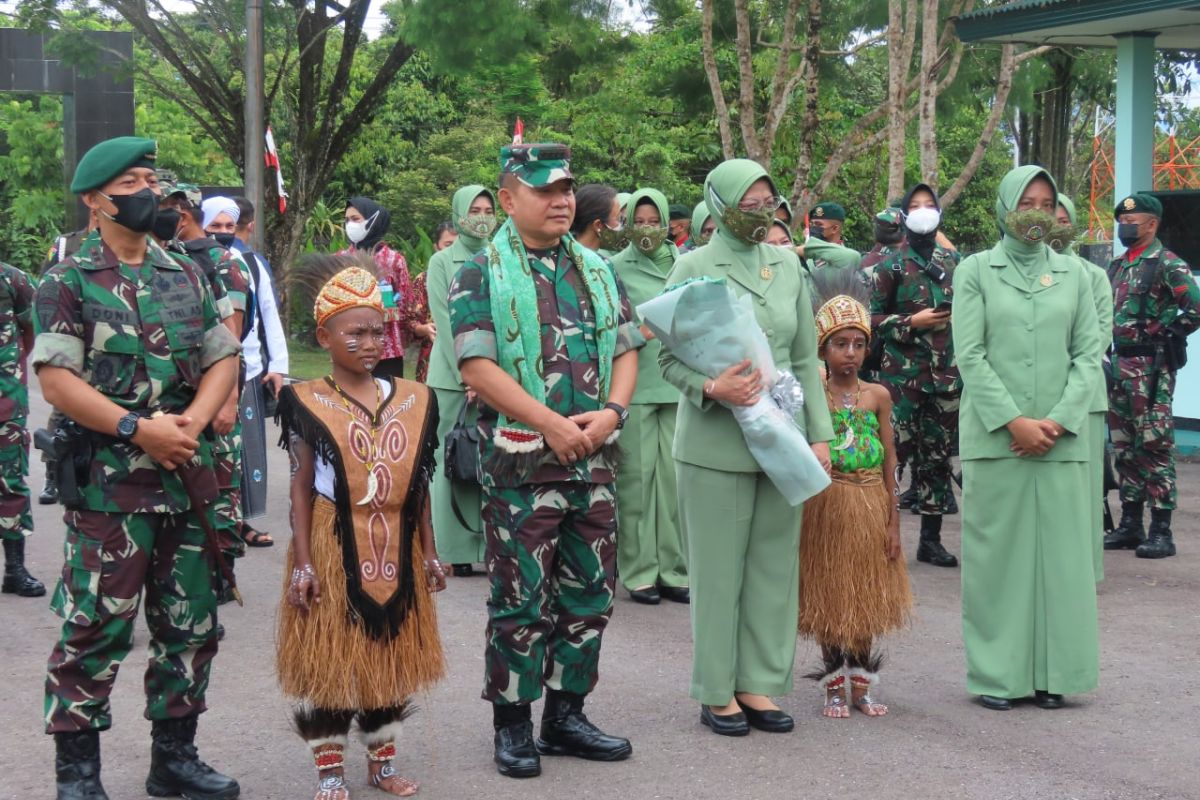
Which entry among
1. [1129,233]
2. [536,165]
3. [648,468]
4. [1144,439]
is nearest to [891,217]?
[1129,233]

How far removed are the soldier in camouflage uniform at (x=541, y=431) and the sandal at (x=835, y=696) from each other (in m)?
1.02

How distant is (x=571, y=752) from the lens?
18.5 ft

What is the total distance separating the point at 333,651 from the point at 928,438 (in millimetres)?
5380

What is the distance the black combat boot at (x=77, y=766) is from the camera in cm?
498

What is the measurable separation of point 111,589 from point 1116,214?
7899 millimetres

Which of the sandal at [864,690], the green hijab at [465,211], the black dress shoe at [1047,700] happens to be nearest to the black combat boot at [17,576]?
the green hijab at [465,211]

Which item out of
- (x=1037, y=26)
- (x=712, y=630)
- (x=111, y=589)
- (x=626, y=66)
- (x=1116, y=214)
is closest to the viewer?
(x=111, y=589)

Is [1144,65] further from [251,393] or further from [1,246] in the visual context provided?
[1,246]

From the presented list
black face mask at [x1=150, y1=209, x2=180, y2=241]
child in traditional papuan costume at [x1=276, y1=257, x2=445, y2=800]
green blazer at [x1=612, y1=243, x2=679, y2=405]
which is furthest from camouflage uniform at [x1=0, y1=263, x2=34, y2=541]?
child in traditional papuan costume at [x1=276, y1=257, x2=445, y2=800]

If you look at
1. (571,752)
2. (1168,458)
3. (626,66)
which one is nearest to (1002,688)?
(571,752)

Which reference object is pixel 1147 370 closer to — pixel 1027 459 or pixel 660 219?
pixel 660 219

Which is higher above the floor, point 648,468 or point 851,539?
point 648,468

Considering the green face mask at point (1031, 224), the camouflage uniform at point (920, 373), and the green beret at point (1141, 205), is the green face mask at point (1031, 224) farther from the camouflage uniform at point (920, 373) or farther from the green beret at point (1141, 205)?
the green beret at point (1141, 205)

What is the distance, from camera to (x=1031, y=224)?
6449 millimetres
